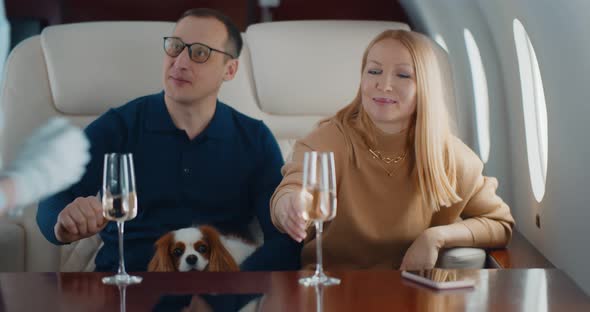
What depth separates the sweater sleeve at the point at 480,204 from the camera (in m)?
2.60

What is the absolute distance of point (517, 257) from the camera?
8.69ft

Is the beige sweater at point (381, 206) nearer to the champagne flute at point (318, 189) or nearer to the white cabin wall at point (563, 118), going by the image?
the white cabin wall at point (563, 118)

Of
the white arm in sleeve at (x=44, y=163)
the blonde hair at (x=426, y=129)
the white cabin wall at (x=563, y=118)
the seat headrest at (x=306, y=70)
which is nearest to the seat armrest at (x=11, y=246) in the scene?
the seat headrest at (x=306, y=70)

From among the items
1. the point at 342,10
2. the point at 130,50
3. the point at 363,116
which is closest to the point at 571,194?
the point at 363,116

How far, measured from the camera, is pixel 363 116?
2645mm

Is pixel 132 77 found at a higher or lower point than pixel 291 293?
higher

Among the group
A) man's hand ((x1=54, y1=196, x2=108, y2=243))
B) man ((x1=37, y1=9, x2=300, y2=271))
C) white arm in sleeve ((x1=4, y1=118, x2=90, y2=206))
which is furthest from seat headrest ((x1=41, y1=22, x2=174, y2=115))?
white arm in sleeve ((x1=4, y1=118, x2=90, y2=206))

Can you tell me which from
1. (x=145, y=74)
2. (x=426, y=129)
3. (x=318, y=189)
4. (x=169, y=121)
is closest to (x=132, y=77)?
(x=145, y=74)

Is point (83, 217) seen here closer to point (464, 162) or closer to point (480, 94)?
point (464, 162)

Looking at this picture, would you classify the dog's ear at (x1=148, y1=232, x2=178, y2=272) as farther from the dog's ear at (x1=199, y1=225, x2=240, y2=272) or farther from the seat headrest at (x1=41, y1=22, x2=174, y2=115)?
the seat headrest at (x1=41, y1=22, x2=174, y2=115)

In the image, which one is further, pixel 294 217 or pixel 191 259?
pixel 191 259

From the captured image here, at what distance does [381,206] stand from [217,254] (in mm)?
551

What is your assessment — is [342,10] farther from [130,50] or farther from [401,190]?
[401,190]

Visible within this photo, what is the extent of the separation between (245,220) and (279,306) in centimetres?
122
